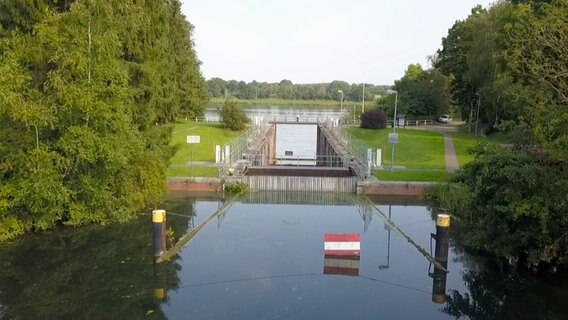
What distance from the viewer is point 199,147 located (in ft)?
113

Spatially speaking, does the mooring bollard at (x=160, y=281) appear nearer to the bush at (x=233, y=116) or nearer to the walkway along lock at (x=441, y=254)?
the walkway along lock at (x=441, y=254)

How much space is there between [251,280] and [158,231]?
2810mm

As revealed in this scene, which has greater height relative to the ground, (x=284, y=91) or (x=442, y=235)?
(x=284, y=91)

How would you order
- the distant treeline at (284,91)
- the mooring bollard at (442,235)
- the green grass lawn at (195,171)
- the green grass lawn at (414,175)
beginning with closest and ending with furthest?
the mooring bollard at (442,235), the green grass lawn at (414,175), the green grass lawn at (195,171), the distant treeline at (284,91)

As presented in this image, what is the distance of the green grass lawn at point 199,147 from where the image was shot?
25.1 metres

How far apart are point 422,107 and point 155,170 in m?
50.4

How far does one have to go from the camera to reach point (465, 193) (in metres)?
18.8

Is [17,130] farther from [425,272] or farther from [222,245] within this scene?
[425,272]

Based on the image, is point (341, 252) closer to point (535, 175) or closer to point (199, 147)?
point (535, 175)

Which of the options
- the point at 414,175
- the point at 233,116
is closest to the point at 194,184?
the point at 414,175

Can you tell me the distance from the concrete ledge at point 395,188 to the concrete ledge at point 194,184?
7.04 metres

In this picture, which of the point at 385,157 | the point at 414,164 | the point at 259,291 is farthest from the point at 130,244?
the point at 385,157

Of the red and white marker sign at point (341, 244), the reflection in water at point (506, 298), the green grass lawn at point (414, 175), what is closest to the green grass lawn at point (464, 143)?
the green grass lawn at point (414, 175)

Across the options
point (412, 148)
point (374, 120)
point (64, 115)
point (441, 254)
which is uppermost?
point (64, 115)
